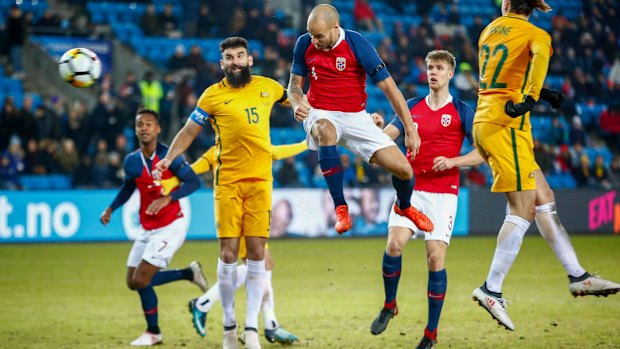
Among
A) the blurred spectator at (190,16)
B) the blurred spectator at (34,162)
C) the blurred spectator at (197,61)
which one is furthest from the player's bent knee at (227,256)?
the blurred spectator at (190,16)

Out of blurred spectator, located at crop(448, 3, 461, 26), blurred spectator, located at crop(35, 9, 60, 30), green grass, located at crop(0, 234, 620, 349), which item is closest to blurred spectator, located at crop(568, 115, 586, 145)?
blurred spectator, located at crop(448, 3, 461, 26)

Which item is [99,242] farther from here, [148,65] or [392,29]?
[392,29]

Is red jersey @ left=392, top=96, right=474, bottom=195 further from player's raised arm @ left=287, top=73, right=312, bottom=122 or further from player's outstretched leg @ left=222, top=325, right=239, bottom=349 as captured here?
player's outstretched leg @ left=222, top=325, right=239, bottom=349

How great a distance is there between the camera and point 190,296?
1225cm

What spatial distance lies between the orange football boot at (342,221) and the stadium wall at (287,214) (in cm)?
1006

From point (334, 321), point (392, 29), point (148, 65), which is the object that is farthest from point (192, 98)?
point (334, 321)

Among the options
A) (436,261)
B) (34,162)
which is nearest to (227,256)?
(436,261)

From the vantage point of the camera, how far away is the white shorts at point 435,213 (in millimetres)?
7988

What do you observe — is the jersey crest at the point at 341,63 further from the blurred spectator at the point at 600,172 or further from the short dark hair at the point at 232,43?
the blurred spectator at the point at 600,172

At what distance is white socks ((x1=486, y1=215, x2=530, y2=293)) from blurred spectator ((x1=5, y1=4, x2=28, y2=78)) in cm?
1600

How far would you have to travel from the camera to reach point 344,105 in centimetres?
766

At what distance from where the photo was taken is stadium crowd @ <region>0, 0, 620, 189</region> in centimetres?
1883

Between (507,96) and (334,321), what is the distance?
350 cm

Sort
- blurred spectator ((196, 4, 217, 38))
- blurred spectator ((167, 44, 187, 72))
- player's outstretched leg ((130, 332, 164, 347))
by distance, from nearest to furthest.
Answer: player's outstretched leg ((130, 332, 164, 347))
blurred spectator ((167, 44, 187, 72))
blurred spectator ((196, 4, 217, 38))
